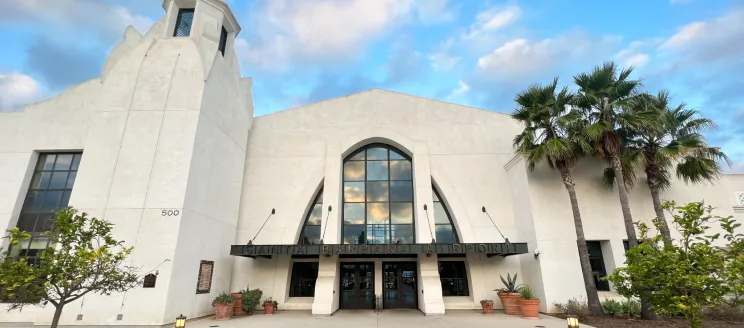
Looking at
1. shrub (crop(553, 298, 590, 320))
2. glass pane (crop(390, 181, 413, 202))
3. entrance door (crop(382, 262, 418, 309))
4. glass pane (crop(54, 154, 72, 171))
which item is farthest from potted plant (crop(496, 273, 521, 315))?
glass pane (crop(54, 154, 72, 171))

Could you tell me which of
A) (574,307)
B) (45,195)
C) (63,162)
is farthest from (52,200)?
(574,307)

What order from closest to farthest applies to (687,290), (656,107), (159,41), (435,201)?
(687,290)
(656,107)
(159,41)
(435,201)

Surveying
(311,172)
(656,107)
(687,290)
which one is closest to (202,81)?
(311,172)

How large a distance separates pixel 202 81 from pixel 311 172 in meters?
6.37

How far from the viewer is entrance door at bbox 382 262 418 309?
15328 millimetres

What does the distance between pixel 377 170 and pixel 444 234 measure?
4663 millimetres

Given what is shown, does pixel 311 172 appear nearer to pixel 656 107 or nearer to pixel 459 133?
pixel 459 133

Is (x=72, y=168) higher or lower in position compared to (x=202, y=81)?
lower

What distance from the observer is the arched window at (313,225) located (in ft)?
52.5

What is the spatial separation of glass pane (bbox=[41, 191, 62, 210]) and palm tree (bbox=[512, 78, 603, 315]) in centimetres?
1947

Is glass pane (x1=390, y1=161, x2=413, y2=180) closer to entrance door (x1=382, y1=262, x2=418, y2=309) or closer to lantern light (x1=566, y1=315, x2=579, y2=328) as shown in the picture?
entrance door (x1=382, y1=262, x2=418, y2=309)

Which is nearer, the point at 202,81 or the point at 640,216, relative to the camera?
the point at 202,81

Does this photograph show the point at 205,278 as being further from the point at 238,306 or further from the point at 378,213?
the point at 378,213

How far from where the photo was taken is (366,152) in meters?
17.6
